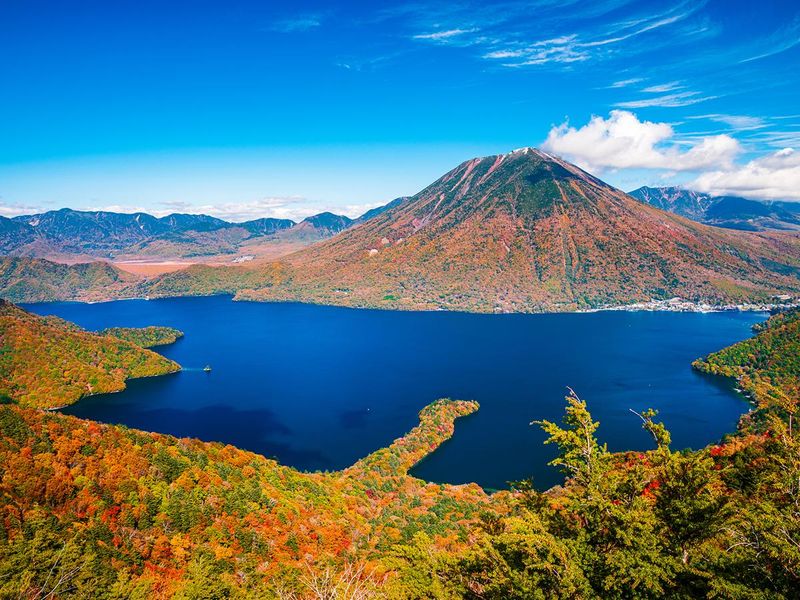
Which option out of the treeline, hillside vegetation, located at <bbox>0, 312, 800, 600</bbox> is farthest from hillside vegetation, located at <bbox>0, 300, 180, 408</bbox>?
hillside vegetation, located at <bbox>0, 312, 800, 600</bbox>

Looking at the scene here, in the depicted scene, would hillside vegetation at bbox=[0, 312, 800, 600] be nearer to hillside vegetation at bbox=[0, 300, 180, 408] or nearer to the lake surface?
the lake surface

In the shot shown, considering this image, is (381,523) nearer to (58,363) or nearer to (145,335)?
(58,363)

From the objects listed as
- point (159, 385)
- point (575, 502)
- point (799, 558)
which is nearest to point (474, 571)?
point (575, 502)

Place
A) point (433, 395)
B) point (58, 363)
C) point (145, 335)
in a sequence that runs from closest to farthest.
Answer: point (433, 395)
point (58, 363)
point (145, 335)

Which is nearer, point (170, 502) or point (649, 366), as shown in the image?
point (170, 502)

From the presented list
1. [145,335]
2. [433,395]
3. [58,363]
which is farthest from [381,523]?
[145,335]

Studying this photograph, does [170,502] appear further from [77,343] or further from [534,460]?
[77,343]

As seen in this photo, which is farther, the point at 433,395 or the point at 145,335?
the point at 145,335

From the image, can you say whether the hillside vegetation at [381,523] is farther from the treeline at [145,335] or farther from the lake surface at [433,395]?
the treeline at [145,335]
